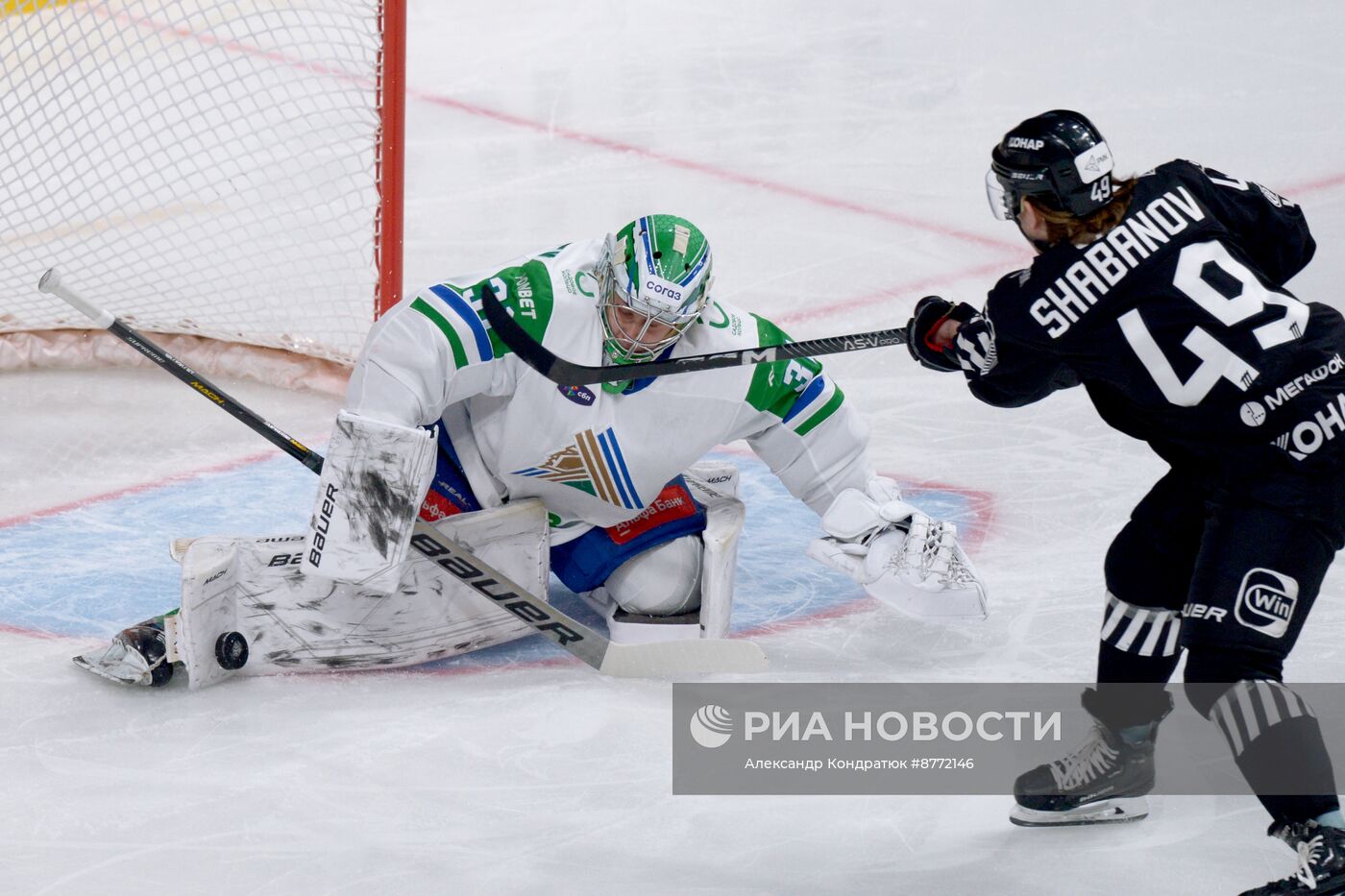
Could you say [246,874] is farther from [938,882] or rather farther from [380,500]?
[938,882]

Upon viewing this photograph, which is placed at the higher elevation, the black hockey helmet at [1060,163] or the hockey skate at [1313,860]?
the black hockey helmet at [1060,163]

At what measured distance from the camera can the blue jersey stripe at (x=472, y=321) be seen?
2.74m

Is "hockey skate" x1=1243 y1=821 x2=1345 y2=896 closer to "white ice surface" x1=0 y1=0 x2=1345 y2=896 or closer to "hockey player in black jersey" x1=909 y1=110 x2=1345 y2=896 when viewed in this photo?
"hockey player in black jersey" x1=909 y1=110 x2=1345 y2=896

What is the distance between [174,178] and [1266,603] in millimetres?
3502

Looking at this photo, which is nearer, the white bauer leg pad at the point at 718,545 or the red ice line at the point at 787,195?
the white bauer leg pad at the point at 718,545

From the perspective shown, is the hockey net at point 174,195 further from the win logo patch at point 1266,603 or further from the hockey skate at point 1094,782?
the win logo patch at point 1266,603

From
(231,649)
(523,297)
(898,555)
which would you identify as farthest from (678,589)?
(231,649)

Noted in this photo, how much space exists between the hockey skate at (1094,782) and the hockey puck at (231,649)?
1310mm

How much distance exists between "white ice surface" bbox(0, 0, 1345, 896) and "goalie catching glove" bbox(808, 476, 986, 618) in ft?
0.44

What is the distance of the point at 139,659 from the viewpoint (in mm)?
2705

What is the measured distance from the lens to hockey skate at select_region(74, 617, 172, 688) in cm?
271

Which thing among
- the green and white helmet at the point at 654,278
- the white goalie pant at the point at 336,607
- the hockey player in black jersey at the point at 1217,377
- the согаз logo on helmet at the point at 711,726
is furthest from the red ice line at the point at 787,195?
the hockey player in black jersey at the point at 1217,377

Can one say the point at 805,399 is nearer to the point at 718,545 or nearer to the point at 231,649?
the point at 718,545

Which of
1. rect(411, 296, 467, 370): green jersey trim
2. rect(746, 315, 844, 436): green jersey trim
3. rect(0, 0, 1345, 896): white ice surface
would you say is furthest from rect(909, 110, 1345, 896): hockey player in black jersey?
rect(411, 296, 467, 370): green jersey trim
